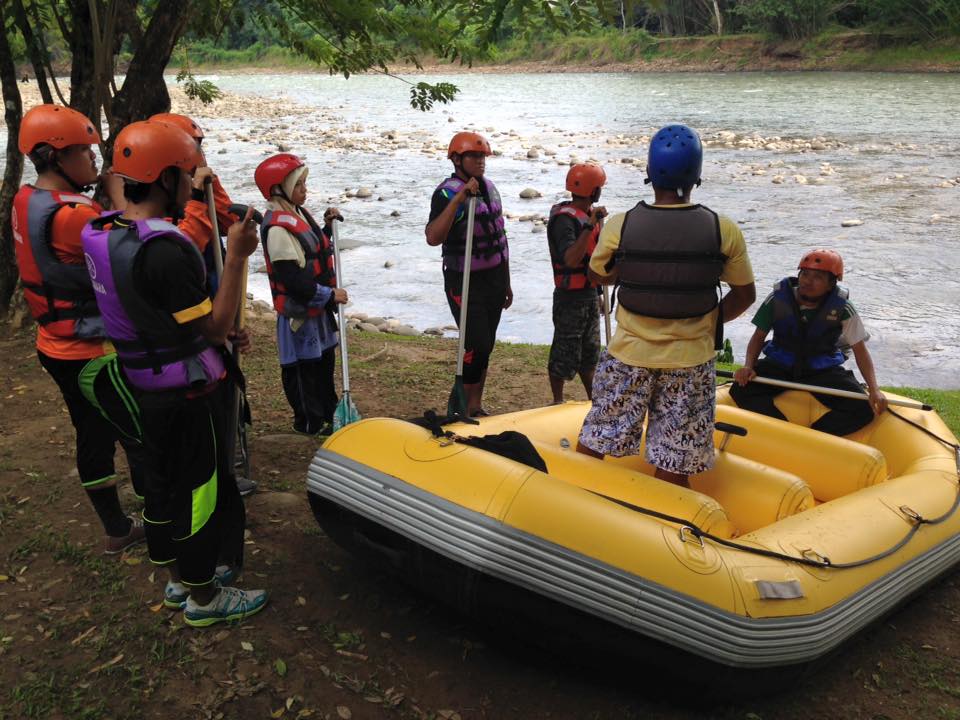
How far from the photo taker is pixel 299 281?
12.6 ft

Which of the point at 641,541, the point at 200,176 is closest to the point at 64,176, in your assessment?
the point at 200,176

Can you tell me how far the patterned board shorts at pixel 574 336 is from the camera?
15.2ft

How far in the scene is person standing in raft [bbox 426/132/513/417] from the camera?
172 inches

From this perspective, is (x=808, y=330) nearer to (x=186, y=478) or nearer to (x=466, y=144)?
(x=466, y=144)

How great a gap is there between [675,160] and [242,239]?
4.45ft

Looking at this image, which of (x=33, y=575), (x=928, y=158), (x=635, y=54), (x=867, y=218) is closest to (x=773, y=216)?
(x=867, y=218)

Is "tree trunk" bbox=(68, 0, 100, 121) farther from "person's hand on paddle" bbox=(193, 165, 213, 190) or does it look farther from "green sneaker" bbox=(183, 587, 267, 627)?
"green sneaker" bbox=(183, 587, 267, 627)

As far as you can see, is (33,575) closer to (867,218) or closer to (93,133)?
(93,133)

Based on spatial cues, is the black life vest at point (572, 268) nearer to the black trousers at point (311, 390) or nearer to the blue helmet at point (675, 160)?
the black trousers at point (311, 390)

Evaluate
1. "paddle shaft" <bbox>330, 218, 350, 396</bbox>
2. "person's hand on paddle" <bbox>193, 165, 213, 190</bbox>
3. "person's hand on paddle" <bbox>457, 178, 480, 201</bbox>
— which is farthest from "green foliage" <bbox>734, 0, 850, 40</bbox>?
"person's hand on paddle" <bbox>193, 165, 213, 190</bbox>

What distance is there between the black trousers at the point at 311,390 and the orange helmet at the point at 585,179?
1448 millimetres

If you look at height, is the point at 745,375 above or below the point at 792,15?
below

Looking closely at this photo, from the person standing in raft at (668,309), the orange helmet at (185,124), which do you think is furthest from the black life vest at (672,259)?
the orange helmet at (185,124)

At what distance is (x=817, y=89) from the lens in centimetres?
2834
